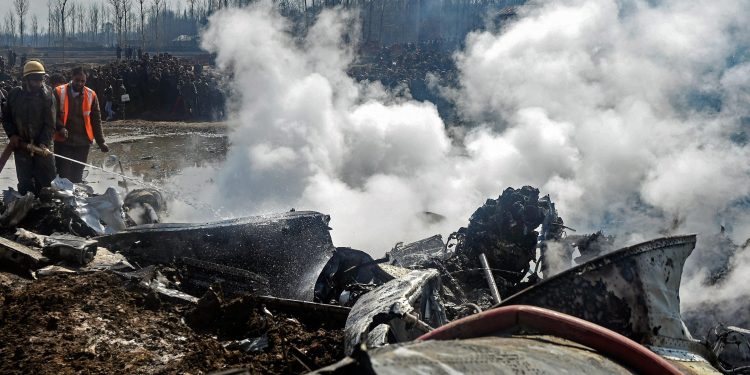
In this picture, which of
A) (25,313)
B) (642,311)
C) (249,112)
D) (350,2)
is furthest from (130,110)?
(350,2)

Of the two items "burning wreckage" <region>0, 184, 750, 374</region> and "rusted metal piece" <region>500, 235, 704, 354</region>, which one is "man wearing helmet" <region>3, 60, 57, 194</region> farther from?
"rusted metal piece" <region>500, 235, 704, 354</region>

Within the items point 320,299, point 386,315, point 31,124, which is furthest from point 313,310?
point 31,124

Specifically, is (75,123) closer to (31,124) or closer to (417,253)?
(31,124)

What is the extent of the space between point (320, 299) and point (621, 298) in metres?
2.72

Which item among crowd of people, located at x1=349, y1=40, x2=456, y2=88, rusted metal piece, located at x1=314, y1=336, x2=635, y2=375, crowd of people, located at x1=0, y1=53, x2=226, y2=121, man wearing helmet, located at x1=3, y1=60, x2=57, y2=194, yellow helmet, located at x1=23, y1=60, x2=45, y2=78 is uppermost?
crowd of people, located at x1=349, y1=40, x2=456, y2=88

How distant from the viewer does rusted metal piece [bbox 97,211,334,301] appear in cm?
481

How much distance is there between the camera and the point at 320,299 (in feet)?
15.3

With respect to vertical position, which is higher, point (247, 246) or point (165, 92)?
point (165, 92)

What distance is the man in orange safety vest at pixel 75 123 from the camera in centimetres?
710

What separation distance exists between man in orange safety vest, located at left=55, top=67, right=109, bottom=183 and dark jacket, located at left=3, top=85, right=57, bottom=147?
1.35ft

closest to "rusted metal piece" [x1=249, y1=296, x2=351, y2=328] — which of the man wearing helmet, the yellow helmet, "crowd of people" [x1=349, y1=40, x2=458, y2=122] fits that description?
the man wearing helmet

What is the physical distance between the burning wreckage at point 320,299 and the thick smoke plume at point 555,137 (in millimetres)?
2322

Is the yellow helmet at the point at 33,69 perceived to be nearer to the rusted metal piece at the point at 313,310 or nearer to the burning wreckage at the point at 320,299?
the burning wreckage at the point at 320,299

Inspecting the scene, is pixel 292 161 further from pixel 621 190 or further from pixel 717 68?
pixel 717 68
